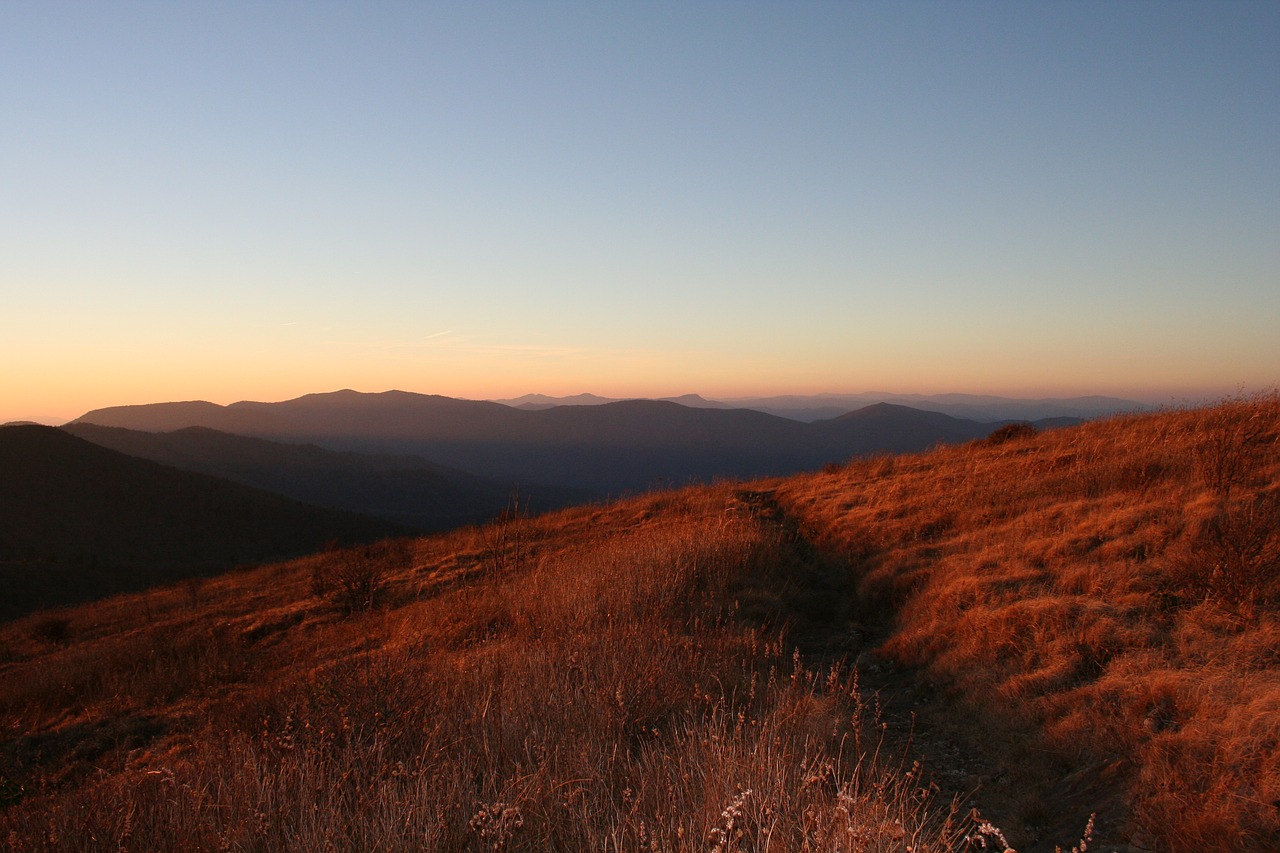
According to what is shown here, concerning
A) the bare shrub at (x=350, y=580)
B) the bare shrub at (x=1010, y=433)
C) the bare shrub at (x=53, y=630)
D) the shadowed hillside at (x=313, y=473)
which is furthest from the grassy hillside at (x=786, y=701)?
the shadowed hillside at (x=313, y=473)

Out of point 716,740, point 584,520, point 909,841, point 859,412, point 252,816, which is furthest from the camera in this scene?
point 859,412

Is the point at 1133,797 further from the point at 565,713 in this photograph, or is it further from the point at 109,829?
the point at 109,829

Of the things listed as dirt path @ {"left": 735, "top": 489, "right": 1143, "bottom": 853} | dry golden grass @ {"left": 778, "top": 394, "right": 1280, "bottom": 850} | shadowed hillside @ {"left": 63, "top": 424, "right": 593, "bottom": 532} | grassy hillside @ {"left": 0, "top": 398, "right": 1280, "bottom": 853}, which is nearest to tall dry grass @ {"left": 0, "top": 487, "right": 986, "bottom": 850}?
grassy hillside @ {"left": 0, "top": 398, "right": 1280, "bottom": 853}

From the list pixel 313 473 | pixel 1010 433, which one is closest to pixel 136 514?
pixel 313 473

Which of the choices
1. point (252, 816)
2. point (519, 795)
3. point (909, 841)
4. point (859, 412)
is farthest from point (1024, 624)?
point (859, 412)

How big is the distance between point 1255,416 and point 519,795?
1174cm

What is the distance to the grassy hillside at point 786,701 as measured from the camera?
279 centimetres

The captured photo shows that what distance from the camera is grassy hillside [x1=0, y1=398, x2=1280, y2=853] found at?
2.79 meters

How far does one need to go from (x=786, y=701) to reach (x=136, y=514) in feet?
214

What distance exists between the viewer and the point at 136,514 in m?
53.2

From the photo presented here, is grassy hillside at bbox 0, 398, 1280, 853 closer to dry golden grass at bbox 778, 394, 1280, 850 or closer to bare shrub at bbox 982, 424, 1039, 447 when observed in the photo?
dry golden grass at bbox 778, 394, 1280, 850

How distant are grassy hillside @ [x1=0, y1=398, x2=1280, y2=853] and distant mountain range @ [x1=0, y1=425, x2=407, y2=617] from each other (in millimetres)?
41737

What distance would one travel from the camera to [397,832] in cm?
259

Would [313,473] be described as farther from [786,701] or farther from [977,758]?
[977,758]
